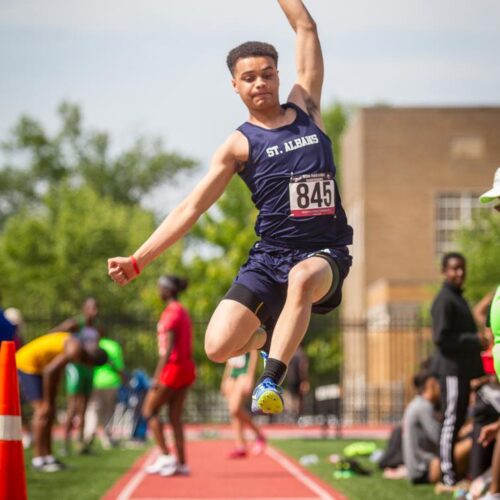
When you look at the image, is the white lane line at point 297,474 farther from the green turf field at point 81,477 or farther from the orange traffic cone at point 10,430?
the orange traffic cone at point 10,430

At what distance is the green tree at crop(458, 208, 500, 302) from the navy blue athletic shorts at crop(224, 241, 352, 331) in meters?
29.5

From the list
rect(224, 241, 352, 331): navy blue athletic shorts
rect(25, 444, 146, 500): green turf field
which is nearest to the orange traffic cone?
rect(224, 241, 352, 331): navy blue athletic shorts

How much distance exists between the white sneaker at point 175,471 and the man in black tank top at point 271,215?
7.39 metres

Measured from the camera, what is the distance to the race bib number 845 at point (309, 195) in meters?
7.66

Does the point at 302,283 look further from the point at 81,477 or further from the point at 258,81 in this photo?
the point at 81,477

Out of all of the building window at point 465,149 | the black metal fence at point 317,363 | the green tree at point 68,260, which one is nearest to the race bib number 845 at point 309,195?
the black metal fence at point 317,363

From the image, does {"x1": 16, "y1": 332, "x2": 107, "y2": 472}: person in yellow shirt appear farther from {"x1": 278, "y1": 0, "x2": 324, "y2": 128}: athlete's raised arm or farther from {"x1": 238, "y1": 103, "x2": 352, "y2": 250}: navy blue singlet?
{"x1": 238, "y1": 103, "x2": 352, "y2": 250}: navy blue singlet

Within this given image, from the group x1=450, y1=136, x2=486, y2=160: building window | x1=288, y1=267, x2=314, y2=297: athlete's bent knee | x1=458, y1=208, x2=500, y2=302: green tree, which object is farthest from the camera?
x1=450, y1=136, x2=486, y2=160: building window

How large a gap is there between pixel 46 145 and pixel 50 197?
55.2 ft

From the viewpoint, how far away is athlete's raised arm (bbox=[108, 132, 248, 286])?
7648 millimetres

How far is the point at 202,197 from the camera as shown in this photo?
25.4 feet

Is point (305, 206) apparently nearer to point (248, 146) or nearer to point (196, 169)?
point (248, 146)

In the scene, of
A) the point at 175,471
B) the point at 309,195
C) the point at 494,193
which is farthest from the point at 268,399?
the point at 175,471

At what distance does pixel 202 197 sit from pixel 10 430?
184cm
